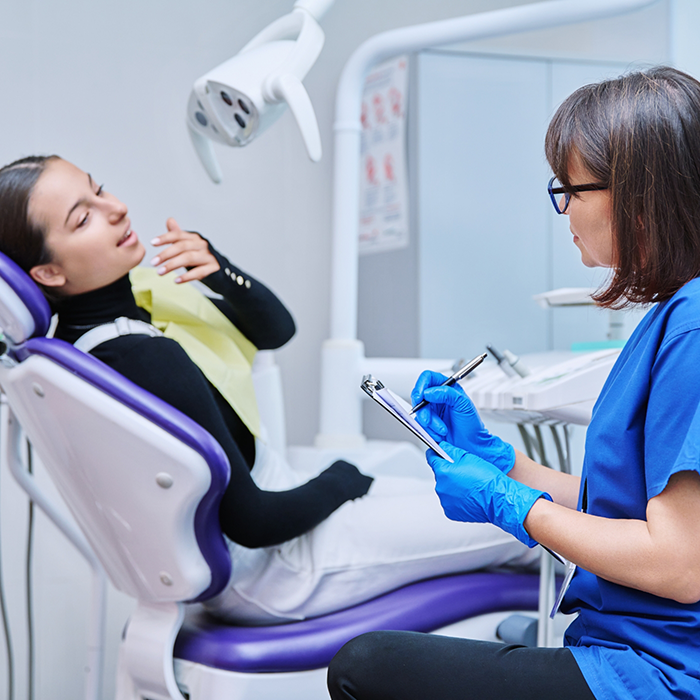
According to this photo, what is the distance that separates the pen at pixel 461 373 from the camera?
2.91ft

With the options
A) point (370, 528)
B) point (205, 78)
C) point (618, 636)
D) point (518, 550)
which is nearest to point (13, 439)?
point (370, 528)

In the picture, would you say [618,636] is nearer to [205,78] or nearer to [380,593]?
[380,593]

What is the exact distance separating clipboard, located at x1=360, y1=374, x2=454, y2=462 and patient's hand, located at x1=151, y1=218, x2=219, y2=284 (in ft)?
2.10

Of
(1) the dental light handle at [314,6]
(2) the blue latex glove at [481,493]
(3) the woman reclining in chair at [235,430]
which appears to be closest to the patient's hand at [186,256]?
(3) the woman reclining in chair at [235,430]

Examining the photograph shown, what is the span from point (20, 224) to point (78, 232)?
0.29ft

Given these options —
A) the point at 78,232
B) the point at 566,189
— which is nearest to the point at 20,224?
the point at 78,232

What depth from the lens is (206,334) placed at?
1488mm

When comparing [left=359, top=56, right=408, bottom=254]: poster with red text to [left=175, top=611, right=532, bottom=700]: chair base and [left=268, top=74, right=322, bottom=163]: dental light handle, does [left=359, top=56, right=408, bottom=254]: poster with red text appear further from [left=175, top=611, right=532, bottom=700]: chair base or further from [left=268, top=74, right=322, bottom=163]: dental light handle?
[left=175, top=611, right=532, bottom=700]: chair base

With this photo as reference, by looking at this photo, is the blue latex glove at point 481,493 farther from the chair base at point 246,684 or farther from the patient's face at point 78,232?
the patient's face at point 78,232

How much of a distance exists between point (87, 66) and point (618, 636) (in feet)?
6.72

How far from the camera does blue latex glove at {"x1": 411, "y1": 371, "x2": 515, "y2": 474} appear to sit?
0.92 m

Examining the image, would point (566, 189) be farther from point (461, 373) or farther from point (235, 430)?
point (235, 430)

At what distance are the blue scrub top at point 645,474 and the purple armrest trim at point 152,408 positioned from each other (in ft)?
1.78

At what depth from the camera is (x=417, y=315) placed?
2.35m
